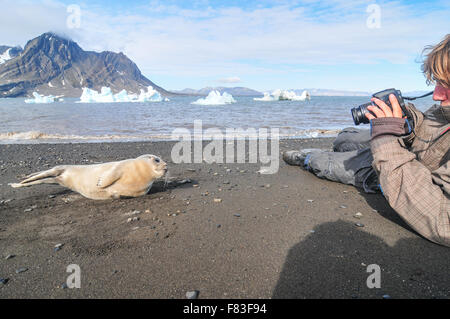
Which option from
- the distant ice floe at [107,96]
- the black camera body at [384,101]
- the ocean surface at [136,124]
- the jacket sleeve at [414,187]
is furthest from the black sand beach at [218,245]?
the distant ice floe at [107,96]

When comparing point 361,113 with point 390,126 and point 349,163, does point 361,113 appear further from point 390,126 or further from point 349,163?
point 349,163

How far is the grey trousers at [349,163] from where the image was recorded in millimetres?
3633

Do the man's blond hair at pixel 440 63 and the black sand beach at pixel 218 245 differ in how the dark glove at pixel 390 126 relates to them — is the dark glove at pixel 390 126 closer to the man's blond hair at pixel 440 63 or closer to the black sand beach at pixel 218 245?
the man's blond hair at pixel 440 63

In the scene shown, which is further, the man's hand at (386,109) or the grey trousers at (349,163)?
the grey trousers at (349,163)

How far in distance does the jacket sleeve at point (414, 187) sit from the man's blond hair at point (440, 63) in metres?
0.50

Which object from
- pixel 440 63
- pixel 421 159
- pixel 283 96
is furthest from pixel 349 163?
pixel 283 96

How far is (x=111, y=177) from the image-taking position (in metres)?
3.60

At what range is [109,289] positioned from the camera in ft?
6.25

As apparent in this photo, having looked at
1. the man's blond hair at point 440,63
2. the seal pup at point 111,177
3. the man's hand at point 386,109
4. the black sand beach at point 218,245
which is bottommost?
the black sand beach at point 218,245

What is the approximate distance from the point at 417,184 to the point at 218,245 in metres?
1.66

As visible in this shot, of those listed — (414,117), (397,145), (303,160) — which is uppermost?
(414,117)
